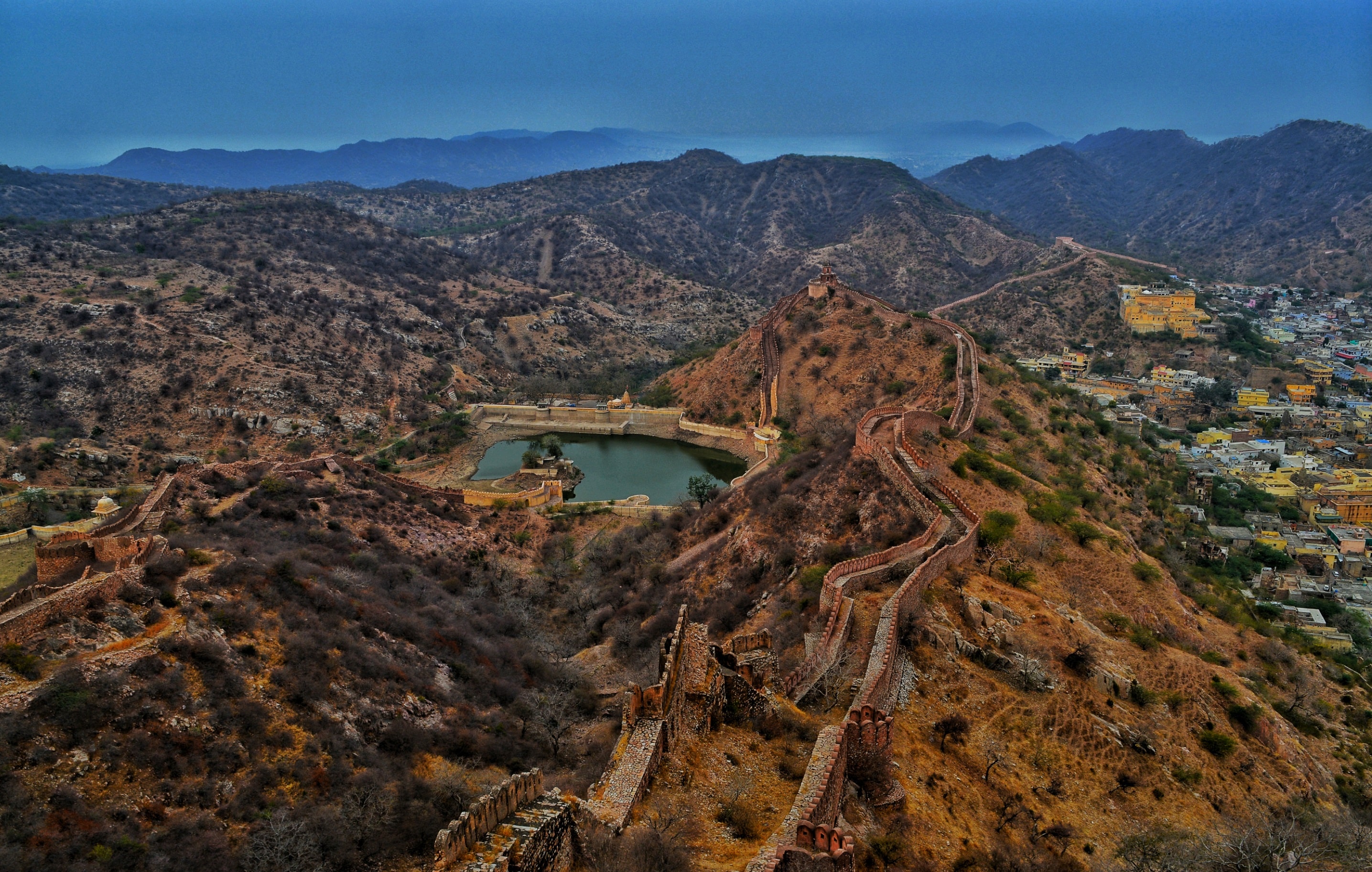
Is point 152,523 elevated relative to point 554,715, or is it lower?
elevated

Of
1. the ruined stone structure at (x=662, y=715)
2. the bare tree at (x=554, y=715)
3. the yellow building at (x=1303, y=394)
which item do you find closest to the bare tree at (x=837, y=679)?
the ruined stone structure at (x=662, y=715)

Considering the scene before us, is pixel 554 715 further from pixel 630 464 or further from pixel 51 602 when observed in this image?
pixel 630 464

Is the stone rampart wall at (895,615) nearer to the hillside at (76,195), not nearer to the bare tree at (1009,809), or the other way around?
the bare tree at (1009,809)

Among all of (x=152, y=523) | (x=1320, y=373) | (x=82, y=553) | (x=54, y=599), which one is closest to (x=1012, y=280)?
(x=1320, y=373)

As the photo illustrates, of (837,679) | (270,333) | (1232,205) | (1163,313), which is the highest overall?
(1232,205)

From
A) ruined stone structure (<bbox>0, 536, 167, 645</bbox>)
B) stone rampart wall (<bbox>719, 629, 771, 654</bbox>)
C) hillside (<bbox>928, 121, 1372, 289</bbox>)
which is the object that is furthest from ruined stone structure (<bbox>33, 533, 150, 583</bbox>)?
hillside (<bbox>928, 121, 1372, 289</bbox>)

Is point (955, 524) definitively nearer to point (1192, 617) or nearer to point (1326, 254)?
point (1192, 617)

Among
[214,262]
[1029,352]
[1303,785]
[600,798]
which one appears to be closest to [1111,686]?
[1303,785]

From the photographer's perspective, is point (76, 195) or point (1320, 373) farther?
point (76, 195)
